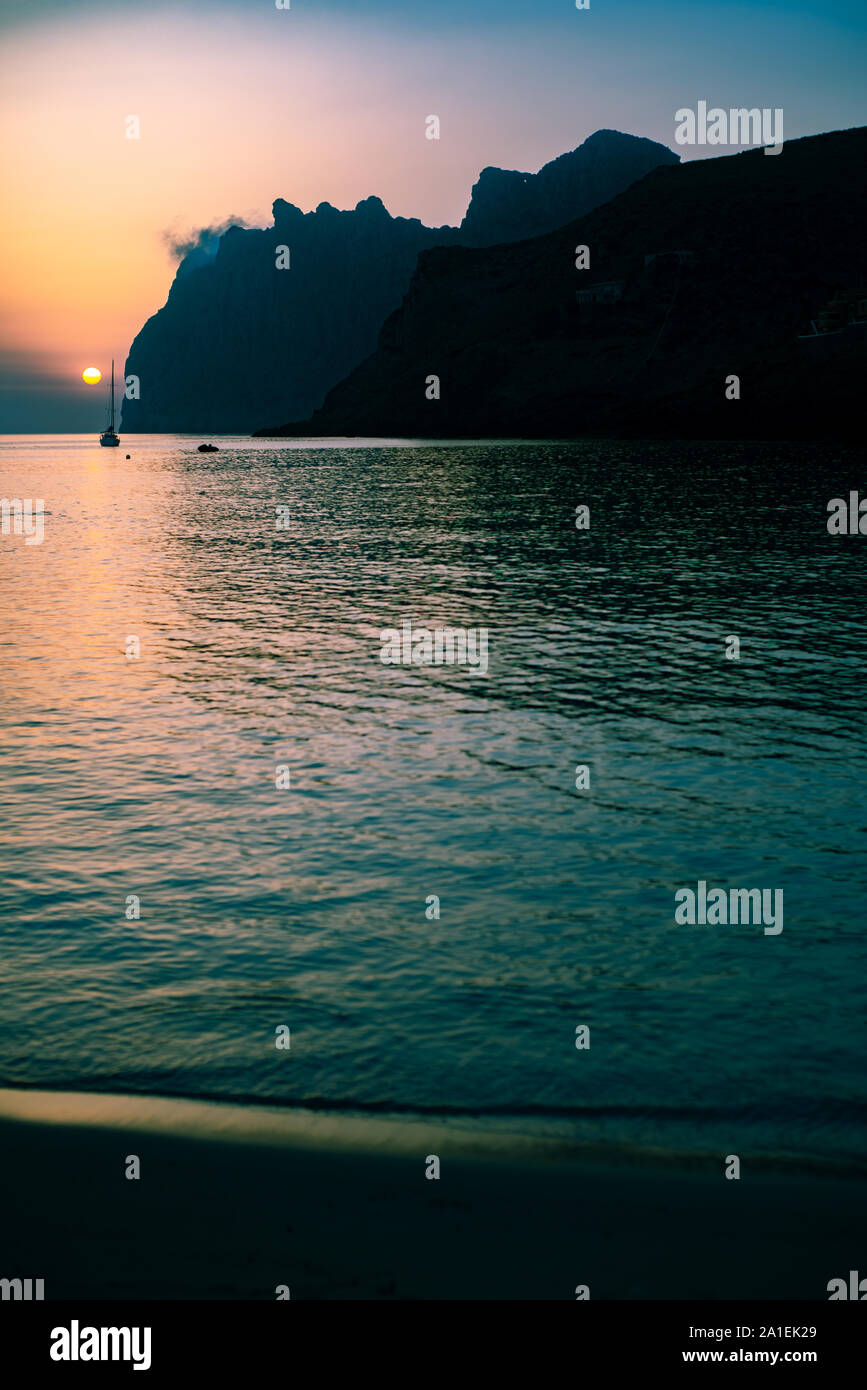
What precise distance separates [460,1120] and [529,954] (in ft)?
10.3

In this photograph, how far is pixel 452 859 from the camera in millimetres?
13484

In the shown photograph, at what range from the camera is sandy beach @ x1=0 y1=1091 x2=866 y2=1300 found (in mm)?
6180

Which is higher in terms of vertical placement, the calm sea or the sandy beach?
the calm sea

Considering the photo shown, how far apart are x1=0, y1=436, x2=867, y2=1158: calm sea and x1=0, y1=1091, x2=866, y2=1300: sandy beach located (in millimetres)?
634

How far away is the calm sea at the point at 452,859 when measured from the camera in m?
8.90

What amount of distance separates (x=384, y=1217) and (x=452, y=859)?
6880 mm

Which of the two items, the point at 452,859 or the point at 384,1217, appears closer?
the point at 384,1217

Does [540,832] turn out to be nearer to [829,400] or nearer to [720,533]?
[720,533]

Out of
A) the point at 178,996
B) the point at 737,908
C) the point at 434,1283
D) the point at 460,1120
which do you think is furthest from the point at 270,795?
the point at 434,1283

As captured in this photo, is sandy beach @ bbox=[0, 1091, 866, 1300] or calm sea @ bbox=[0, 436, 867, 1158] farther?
calm sea @ bbox=[0, 436, 867, 1158]

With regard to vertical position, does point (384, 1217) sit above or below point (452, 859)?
below

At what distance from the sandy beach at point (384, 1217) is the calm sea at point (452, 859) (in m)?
0.63

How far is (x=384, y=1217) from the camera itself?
265 inches

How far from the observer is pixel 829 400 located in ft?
429
